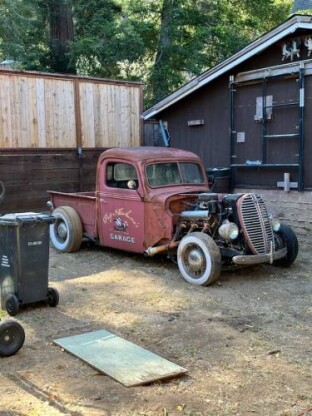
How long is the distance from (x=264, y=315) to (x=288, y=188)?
4.72 metres

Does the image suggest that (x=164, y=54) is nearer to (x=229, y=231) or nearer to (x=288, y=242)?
(x=288, y=242)

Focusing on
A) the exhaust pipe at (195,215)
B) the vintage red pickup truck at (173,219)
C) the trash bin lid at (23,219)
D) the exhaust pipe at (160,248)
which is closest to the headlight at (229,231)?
the vintage red pickup truck at (173,219)

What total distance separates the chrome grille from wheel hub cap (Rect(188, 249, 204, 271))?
642 mm

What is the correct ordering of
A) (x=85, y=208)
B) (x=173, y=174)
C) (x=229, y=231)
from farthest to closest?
(x=85, y=208), (x=173, y=174), (x=229, y=231)

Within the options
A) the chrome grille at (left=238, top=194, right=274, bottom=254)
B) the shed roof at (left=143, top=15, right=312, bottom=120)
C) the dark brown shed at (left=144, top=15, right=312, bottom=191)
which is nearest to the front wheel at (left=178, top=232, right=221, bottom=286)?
the chrome grille at (left=238, top=194, right=274, bottom=254)

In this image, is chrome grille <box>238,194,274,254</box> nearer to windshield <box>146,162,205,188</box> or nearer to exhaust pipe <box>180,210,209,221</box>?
exhaust pipe <box>180,210,209,221</box>

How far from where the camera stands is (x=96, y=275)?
6984mm

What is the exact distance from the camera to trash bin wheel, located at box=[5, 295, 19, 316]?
509 cm

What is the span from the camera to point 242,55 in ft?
32.0

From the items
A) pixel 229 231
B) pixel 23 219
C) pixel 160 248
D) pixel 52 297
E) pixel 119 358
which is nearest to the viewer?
pixel 119 358

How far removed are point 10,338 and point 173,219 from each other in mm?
3337

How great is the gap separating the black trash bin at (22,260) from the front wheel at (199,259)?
1939 mm

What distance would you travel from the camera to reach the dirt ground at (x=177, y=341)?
3342 mm

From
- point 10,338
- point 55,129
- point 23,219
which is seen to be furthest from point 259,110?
point 10,338
